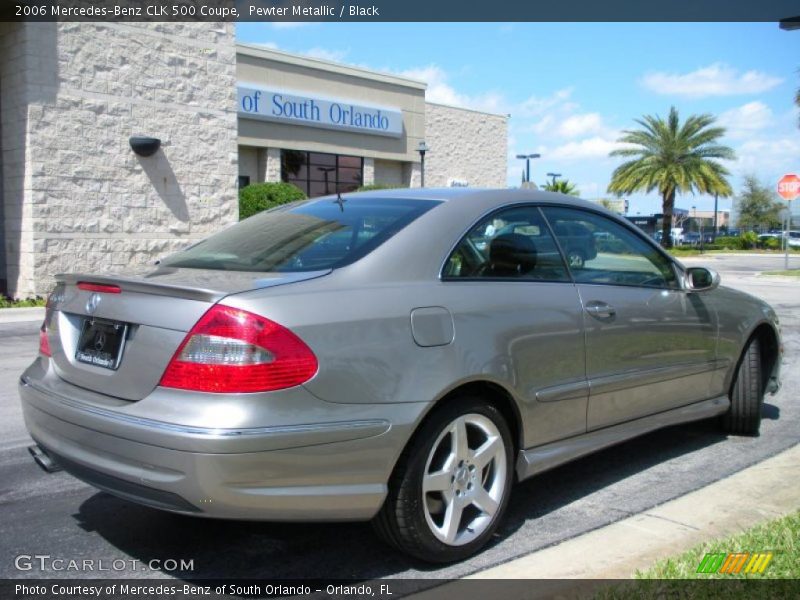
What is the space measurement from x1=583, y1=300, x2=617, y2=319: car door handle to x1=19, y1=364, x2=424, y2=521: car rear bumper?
131 cm

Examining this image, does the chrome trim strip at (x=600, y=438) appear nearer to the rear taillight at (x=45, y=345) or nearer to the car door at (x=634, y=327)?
the car door at (x=634, y=327)

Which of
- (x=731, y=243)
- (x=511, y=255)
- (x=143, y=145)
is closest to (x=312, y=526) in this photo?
(x=511, y=255)

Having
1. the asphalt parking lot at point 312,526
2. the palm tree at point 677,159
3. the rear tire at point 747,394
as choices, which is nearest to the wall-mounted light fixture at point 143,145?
the asphalt parking lot at point 312,526

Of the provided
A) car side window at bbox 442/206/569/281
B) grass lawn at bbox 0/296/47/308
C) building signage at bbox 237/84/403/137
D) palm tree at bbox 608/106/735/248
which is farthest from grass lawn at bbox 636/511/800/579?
palm tree at bbox 608/106/735/248

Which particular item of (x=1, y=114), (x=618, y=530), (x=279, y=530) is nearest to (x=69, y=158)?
(x=1, y=114)

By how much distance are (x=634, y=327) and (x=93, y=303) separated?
271 cm

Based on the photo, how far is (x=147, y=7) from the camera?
13.9 meters

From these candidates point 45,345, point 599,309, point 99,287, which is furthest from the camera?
point 599,309

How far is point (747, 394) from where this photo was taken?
525cm

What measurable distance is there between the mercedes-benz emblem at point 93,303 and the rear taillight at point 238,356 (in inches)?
23.7

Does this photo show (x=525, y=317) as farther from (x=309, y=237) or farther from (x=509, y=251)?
(x=309, y=237)

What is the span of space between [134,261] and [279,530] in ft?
36.7

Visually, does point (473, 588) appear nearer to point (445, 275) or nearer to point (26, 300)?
point (445, 275)

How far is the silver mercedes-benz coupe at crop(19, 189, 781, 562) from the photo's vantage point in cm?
285
